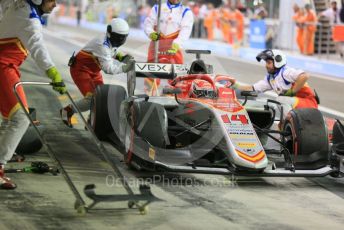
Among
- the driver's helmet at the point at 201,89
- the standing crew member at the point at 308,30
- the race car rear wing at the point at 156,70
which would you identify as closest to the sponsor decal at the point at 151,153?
the driver's helmet at the point at 201,89

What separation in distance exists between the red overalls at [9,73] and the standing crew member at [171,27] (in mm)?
5175

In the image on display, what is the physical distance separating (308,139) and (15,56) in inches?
124

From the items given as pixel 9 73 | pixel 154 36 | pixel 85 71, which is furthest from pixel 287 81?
pixel 9 73

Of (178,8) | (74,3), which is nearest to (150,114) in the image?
(178,8)

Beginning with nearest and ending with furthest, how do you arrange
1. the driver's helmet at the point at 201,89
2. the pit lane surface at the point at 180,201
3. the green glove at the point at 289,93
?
the pit lane surface at the point at 180,201 → the driver's helmet at the point at 201,89 → the green glove at the point at 289,93

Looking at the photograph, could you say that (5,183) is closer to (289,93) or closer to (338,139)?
(338,139)

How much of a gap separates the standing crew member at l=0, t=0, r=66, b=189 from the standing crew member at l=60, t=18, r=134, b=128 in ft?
7.90

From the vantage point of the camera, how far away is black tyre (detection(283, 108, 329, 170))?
27.0ft

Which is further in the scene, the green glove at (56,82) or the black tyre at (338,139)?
the black tyre at (338,139)

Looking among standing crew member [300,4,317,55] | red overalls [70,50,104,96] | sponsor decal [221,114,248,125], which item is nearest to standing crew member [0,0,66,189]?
sponsor decal [221,114,248,125]

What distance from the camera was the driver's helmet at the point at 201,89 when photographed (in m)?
8.67

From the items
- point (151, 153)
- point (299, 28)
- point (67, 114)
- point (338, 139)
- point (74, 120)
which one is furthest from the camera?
point (299, 28)

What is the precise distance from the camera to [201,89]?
28.6 feet

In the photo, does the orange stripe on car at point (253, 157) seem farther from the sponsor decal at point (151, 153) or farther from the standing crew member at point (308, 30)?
the standing crew member at point (308, 30)
